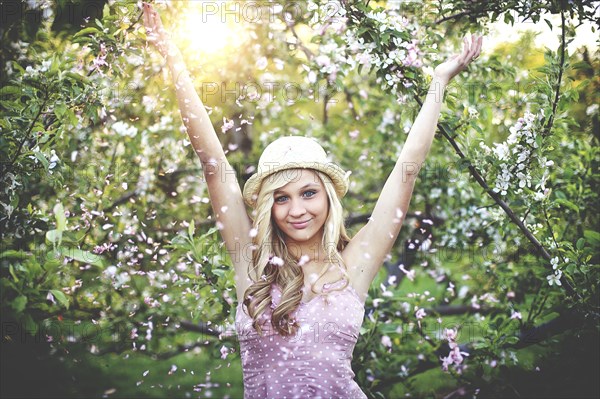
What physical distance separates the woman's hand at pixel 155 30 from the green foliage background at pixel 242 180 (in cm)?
15

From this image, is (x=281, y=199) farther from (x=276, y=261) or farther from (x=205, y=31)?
(x=205, y=31)

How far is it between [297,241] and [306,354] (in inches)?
19.6

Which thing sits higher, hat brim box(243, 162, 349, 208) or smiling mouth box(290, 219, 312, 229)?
hat brim box(243, 162, 349, 208)

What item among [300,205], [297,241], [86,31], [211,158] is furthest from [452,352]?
[86,31]

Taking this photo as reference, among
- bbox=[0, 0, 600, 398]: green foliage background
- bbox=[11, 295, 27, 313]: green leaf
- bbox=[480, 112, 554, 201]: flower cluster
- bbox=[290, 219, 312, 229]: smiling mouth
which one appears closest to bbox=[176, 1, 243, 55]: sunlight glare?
bbox=[0, 0, 600, 398]: green foliage background

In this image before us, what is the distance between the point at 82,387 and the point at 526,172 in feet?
11.5

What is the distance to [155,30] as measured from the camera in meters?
2.48

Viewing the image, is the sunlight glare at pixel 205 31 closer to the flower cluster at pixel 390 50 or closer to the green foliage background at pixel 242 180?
the green foliage background at pixel 242 180

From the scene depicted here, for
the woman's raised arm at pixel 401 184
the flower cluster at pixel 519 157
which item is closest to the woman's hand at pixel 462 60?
the woman's raised arm at pixel 401 184

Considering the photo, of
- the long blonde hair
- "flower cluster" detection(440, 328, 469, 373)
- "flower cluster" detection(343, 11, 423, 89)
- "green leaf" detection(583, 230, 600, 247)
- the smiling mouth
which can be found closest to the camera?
the long blonde hair

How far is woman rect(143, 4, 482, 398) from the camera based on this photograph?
229cm

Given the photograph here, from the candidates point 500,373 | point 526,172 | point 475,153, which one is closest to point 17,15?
point 475,153

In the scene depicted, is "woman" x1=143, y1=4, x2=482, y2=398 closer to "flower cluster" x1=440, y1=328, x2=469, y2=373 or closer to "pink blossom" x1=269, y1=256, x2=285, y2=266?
"pink blossom" x1=269, y1=256, x2=285, y2=266

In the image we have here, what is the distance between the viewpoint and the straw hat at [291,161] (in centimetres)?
243
